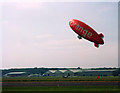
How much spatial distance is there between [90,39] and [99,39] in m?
2.10

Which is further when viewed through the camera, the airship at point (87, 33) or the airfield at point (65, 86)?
the airfield at point (65, 86)

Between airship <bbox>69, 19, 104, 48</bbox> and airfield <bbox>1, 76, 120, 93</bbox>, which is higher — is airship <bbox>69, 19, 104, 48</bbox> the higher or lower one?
the higher one

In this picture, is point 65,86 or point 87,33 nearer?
point 87,33

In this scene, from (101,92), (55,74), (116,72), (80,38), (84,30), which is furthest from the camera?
(55,74)

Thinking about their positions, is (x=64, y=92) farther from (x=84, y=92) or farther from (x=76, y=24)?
(x=76, y=24)

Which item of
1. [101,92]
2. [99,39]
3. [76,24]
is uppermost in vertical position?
[76,24]

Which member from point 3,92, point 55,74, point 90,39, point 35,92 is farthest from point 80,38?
point 55,74

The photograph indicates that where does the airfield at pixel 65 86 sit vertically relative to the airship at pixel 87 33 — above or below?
below

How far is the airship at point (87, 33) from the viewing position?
145 feet

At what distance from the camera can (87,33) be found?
1741 inches

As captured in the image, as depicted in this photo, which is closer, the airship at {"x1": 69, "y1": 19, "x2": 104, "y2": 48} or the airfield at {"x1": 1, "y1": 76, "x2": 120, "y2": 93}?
the airship at {"x1": 69, "y1": 19, "x2": 104, "y2": 48}

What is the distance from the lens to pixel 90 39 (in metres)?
44.8

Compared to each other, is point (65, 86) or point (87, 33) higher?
point (87, 33)

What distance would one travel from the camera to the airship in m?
44.3
